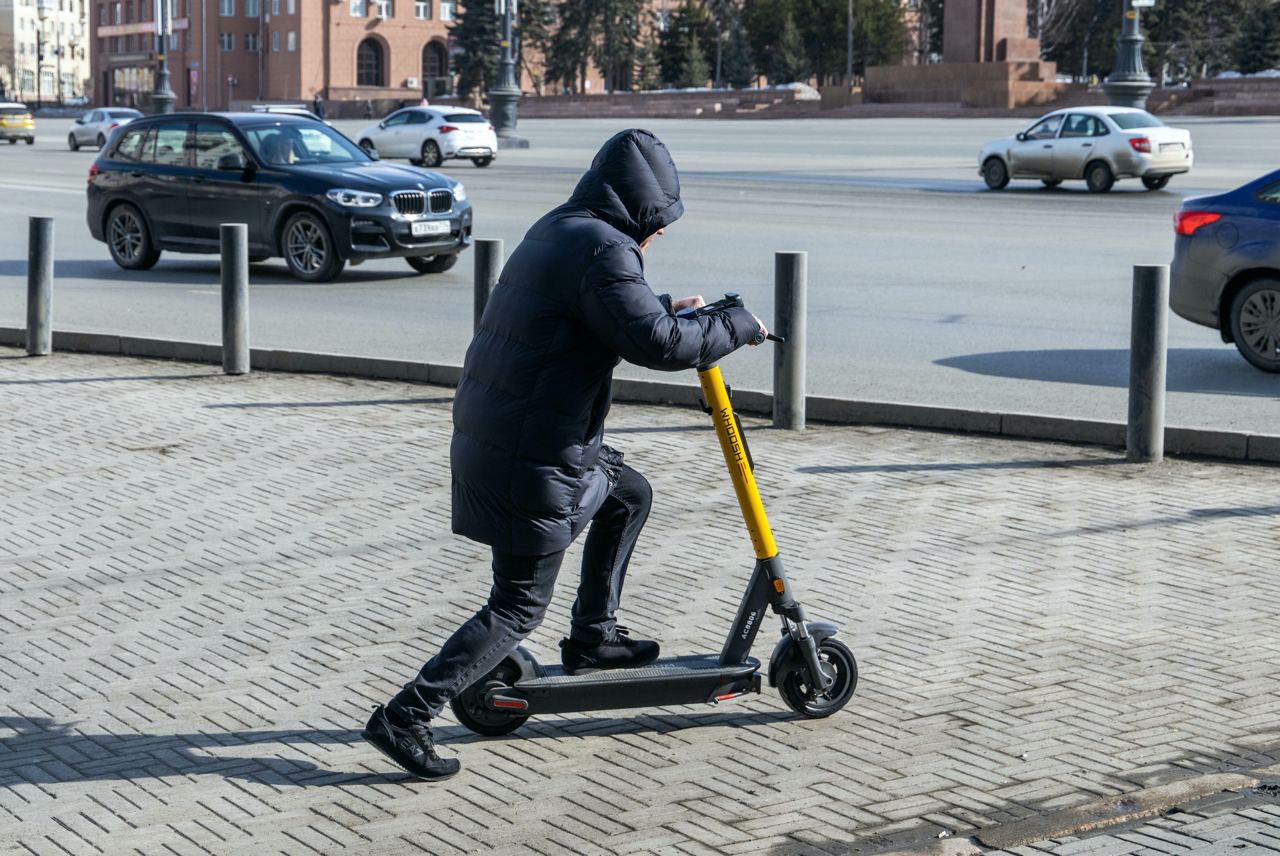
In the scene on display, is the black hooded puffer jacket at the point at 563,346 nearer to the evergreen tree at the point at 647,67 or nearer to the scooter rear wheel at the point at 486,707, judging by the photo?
the scooter rear wheel at the point at 486,707

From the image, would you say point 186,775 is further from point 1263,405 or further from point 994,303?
point 994,303

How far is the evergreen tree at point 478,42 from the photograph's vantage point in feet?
345

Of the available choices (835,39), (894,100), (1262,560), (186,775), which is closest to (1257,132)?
(894,100)

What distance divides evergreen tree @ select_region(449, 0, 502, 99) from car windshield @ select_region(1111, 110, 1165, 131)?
7788 cm

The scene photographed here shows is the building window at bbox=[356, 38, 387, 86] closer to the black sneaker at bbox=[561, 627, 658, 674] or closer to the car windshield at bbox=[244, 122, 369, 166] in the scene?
the car windshield at bbox=[244, 122, 369, 166]

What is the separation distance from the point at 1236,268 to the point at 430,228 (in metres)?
8.10

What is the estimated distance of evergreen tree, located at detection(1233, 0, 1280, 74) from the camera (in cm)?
7250

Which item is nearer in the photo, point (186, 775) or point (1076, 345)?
point (186, 775)

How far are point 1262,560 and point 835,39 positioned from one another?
346 feet

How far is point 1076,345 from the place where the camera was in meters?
12.0

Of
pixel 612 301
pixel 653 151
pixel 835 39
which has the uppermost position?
pixel 835 39

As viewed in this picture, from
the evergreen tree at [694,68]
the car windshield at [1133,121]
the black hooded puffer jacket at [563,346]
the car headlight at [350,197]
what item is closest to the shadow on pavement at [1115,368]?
the black hooded puffer jacket at [563,346]

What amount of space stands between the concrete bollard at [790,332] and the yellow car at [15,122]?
52.1 m

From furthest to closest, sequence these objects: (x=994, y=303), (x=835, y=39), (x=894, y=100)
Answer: (x=835, y=39) < (x=894, y=100) < (x=994, y=303)
